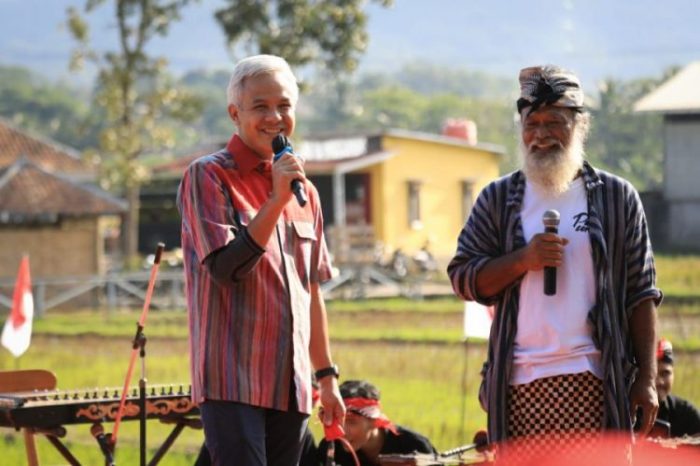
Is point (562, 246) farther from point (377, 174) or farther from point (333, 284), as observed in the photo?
point (377, 174)

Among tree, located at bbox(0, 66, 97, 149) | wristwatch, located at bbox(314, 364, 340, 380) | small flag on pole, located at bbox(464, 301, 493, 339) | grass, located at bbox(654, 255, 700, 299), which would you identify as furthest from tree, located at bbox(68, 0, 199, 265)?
tree, located at bbox(0, 66, 97, 149)

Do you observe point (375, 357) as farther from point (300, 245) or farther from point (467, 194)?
point (467, 194)

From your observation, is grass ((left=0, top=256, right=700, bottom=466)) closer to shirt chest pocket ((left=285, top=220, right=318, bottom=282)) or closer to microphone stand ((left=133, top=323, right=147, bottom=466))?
microphone stand ((left=133, top=323, right=147, bottom=466))

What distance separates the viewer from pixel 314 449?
7488 millimetres

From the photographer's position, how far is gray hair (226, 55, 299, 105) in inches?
207

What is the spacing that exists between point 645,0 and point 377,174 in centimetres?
11756

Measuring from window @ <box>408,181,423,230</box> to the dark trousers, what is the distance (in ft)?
141

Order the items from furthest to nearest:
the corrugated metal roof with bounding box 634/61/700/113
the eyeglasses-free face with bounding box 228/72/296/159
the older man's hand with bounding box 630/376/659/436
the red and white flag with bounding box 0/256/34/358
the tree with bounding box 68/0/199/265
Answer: the corrugated metal roof with bounding box 634/61/700/113, the tree with bounding box 68/0/199/265, the red and white flag with bounding box 0/256/34/358, the eyeglasses-free face with bounding box 228/72/296/159, the older man's hand with bounding box 630/376/659/436

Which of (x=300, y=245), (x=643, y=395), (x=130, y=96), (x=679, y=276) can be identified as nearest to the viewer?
(x=643, y=395)

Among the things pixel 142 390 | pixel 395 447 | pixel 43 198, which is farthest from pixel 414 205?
pixel 142 390

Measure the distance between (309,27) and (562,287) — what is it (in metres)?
35.4

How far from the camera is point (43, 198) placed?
3506 centimetres

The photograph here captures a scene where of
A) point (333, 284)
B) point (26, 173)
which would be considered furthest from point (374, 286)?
point (26, 173)

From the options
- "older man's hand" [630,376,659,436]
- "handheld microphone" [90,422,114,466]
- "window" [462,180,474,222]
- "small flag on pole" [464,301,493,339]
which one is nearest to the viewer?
"older man's hand" [630,376,659,436]
